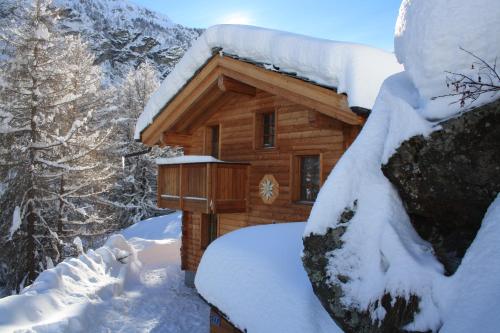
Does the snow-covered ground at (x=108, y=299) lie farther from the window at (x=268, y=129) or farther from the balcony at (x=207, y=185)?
the window at (x=268, y=129)

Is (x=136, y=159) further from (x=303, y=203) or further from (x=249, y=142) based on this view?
(x=303, y=203)

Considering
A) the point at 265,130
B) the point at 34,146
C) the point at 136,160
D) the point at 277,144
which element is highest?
the point at 265,130

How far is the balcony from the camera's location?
964 cm

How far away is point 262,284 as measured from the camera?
437cm

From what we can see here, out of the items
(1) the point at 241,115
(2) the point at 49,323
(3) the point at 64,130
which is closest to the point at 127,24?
(3) the point at 64,130

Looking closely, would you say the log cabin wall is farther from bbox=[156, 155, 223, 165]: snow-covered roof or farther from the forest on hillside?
the forest on hillside

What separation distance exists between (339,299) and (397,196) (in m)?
1.07

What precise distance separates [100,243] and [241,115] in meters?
12.6

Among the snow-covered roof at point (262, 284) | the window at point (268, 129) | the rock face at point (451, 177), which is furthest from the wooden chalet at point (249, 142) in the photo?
the rock face at point (451, 177)

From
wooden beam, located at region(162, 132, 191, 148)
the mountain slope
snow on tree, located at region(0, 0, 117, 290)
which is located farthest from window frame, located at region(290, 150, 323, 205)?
the mountain slope

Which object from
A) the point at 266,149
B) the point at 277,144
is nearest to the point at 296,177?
the point at 277,144

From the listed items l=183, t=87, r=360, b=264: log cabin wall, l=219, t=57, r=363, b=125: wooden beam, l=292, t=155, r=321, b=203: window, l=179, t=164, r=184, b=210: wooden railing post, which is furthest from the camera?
l=179, t=164, r=184, b=210: wooden railing post

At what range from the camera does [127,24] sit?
75.2 metres

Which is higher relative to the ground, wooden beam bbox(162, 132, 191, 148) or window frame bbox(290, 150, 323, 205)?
wooden beam bbox(162, 132, 191, 148)
